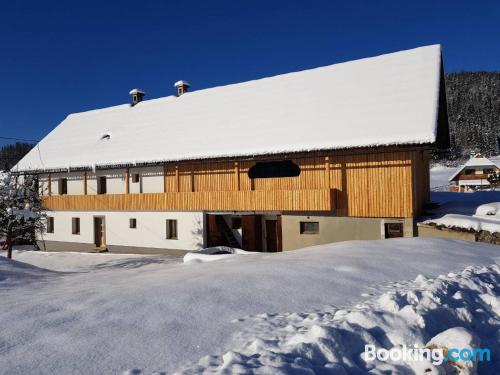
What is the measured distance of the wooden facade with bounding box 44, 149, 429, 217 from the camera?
1486cm

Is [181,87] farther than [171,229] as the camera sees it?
Yes

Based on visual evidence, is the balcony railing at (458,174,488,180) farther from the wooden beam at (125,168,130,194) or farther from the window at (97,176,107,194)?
the window at (97,176,107,194)

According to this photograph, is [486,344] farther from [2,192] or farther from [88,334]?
[2,192]

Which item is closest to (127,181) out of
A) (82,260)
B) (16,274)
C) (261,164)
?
(82,260)

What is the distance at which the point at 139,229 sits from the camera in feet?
68.0

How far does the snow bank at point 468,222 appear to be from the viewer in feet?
44.5

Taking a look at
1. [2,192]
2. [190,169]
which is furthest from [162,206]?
[2,192]

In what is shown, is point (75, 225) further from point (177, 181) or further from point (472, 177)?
point (472, 177)

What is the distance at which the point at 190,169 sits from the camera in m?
19.6

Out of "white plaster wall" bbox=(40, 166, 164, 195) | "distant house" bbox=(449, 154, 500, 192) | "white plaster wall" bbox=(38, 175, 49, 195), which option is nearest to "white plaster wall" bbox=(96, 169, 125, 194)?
"white plaster wall" bbox=(40, 166, 164, 195)

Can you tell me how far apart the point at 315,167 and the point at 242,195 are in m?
3.70

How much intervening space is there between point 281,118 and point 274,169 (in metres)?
2.68

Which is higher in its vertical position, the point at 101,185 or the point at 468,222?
the point at 101,185

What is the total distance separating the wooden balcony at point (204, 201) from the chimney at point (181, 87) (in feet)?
32.0
